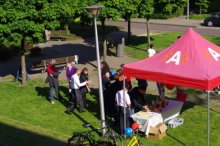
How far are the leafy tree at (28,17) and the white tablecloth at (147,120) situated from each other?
7229mm


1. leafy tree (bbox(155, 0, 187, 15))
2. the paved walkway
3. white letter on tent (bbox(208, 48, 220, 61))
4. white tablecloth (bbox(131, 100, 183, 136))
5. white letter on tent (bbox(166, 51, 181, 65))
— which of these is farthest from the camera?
the paved walkway

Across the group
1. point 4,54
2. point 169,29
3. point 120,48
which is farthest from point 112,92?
point 169,29

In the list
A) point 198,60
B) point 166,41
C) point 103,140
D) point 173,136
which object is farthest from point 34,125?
point 166,41

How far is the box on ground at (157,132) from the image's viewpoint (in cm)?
1310

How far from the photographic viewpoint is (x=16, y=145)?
12.9 metres

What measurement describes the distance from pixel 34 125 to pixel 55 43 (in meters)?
18.8

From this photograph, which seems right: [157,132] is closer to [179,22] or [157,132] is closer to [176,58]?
[176,58]

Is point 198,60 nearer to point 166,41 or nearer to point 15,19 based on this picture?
point 15,19

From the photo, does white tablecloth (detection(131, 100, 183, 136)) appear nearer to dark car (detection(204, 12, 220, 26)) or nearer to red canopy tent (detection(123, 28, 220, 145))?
red canopy tent (detection(123, 28, 220, 145))

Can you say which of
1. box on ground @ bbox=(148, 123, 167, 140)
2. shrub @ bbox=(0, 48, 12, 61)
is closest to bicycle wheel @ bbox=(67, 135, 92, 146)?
box on ground @ bbox=(148, 123, 167, 140)

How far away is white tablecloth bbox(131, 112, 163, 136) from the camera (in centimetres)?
1319

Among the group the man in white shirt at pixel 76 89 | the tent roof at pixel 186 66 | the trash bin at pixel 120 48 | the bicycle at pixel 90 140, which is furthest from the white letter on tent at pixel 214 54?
the trash bin at pixel 120 48

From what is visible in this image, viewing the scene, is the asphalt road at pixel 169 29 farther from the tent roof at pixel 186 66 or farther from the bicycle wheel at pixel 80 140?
the bicycle wheel at pixel 80 140

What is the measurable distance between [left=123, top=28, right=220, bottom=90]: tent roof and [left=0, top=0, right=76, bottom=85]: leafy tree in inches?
266
